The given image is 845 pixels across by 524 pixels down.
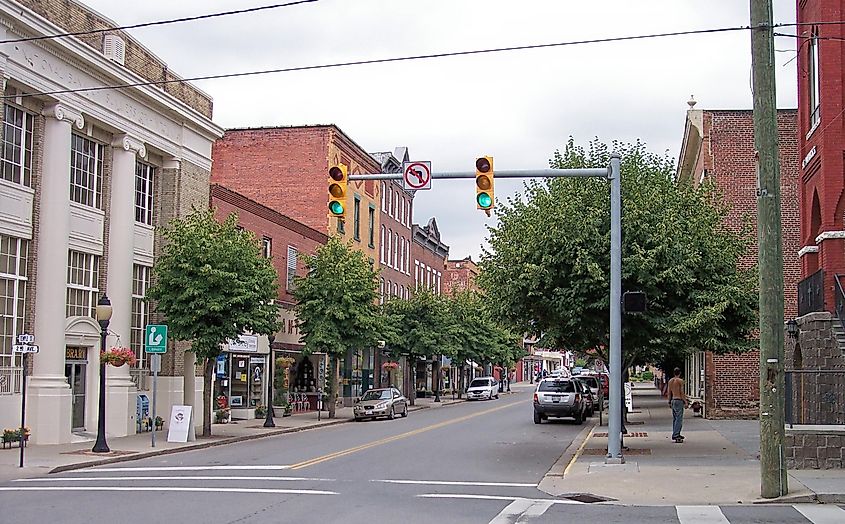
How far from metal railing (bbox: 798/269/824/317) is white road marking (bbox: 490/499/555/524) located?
1081 cm

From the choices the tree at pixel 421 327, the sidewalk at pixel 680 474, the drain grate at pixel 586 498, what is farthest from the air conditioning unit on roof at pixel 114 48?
the tree at pixel 421 327

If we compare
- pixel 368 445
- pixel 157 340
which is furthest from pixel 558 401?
pixel 157 340

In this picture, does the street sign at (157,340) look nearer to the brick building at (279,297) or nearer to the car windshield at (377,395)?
the brick building at (279,297)

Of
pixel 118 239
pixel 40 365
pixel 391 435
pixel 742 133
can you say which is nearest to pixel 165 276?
pixel 118 239

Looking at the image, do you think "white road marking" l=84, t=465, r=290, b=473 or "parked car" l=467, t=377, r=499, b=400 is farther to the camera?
"parked car" l=467, t=377, r=499, b=400

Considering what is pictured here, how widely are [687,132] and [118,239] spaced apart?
82.9 ft

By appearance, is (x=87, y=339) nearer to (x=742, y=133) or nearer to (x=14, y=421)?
(x=14, y=421)

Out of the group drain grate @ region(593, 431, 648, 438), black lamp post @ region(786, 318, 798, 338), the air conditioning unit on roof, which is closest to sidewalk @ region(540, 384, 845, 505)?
drain grate @ region(593, 431, 648, 438)

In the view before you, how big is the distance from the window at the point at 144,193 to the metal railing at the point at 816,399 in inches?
815

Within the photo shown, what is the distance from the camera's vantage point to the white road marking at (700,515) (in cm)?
1245

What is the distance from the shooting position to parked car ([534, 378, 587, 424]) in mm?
36812

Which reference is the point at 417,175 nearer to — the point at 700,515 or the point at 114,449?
the point at 700,515

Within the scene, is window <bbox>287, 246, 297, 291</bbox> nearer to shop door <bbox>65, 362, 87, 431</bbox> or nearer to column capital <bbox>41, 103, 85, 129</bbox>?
shop door <bbox>65, 362, 87, 431</bbox>

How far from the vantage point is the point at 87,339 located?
92.3 feet
